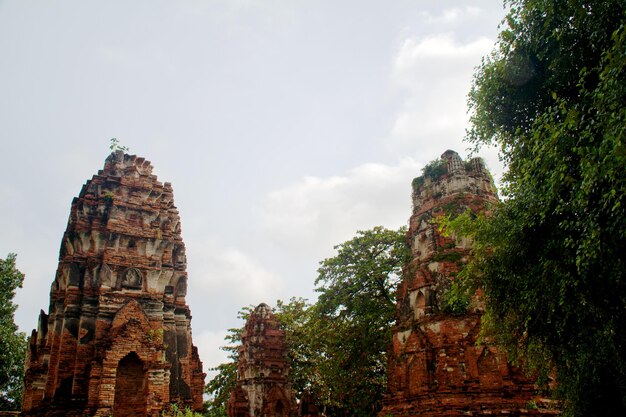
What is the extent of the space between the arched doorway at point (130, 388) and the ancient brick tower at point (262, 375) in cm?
317

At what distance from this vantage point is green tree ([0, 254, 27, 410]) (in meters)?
27.7

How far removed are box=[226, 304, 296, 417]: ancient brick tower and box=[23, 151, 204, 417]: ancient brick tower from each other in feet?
4.25

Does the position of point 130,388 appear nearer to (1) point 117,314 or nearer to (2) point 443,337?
(1) point 117,314

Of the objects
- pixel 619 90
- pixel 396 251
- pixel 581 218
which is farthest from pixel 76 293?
pixel 619 90

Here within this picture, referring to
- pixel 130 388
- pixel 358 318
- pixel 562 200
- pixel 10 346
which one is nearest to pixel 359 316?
pixel 358 318

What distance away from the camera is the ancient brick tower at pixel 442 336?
13242 millimetres

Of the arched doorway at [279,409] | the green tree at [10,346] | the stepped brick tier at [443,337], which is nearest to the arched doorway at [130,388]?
the arched doorway at [279,409]

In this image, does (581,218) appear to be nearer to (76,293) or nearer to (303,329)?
(76,293)

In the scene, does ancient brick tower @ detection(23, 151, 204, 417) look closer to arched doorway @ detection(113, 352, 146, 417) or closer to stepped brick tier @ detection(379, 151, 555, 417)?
arched doorway @ detection(113, 352, 146, 417)

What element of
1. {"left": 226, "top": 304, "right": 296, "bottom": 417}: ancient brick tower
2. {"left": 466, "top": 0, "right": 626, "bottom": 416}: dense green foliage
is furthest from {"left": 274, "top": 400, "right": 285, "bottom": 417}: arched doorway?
{"left": 466, "top": 0, "right": 626, "bottom": 416}: dense green foliage

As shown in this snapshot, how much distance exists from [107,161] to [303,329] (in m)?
12.7

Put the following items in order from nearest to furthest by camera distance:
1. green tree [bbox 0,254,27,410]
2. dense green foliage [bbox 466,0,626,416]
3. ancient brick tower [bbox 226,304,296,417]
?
1. dense green foliage [bbox 466,0,626,416]
2. ancient brick tower [bbox 226,304,296,417]
3. green tree [bbox 0,254,27,410]

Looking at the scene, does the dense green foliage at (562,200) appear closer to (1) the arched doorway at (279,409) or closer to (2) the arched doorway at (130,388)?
(1) the arched doorway at (279,409)

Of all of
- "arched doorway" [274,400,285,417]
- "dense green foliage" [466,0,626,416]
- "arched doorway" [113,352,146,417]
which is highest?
"dense green foliage" [466,0,626,416]
